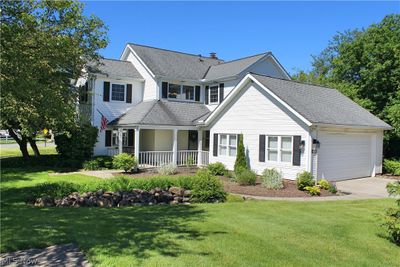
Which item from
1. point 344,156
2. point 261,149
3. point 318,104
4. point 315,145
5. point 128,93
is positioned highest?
point 128,93

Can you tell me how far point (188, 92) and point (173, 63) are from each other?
3082mm

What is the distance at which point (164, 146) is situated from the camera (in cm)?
2567

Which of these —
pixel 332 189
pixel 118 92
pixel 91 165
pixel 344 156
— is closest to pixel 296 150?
pixel 332 189

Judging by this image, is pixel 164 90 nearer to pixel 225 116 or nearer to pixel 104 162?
pixel 225 116

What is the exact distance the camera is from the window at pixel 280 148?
709 inches

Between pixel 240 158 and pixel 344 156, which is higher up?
pixel 344 156

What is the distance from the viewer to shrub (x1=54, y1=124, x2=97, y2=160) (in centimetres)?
2219

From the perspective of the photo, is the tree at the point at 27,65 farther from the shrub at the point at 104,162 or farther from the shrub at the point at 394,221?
the shrub at the point at 104,162

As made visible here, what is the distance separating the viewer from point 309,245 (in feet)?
22.5

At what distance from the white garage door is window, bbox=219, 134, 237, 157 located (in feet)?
18.2

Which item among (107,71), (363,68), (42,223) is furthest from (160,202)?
(363,68)

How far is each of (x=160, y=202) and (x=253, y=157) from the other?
9022 millimetres

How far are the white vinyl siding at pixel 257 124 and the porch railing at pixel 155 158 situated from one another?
3.33m

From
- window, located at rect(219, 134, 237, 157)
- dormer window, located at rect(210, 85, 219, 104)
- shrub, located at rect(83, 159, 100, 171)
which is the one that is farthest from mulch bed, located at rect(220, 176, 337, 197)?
dormer window, located at rect(210, 85, 219, 104)
